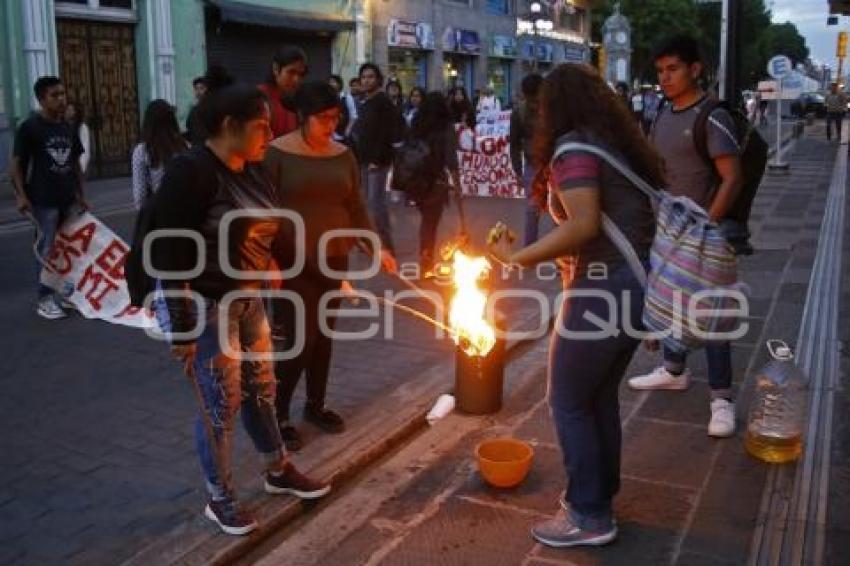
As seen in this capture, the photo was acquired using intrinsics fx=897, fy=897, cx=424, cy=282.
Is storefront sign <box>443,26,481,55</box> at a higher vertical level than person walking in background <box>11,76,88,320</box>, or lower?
higher

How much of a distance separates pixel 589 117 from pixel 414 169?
5.29 m

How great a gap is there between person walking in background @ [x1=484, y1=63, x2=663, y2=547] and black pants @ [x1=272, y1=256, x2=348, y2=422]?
4.26 feet

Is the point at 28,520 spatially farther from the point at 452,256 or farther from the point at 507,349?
the point at 507,349

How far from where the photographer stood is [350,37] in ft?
80.4

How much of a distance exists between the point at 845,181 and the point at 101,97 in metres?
14.7

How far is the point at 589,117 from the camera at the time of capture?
3.14 metres

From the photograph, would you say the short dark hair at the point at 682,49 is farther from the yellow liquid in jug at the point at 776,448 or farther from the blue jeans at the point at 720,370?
the yellow liquid in jug at the point at 776,448

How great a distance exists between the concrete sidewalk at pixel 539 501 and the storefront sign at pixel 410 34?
73.4 ft

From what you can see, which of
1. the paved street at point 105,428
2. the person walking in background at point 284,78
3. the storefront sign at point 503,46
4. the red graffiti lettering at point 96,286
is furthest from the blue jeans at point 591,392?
the storefront sign at point 503,46

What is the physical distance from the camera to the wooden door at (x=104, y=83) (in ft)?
54.6

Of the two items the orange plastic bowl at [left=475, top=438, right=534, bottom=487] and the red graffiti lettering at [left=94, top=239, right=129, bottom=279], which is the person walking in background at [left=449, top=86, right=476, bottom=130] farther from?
the orange plastic bowl at [left=475, top=438, right=534, bottom=487]

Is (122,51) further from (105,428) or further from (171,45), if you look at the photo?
(105,428)

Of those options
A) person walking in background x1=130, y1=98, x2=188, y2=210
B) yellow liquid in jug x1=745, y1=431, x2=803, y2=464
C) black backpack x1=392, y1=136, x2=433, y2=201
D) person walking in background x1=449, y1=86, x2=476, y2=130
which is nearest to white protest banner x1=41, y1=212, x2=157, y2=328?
person walking in background x1=130, y1=98, x2=188, y2=210

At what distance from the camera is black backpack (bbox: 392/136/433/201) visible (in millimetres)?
8375
